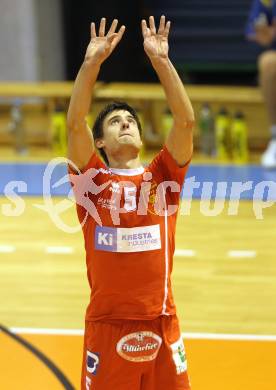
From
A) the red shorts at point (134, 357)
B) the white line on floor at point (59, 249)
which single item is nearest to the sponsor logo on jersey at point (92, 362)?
the red shorts at point (134, 357)

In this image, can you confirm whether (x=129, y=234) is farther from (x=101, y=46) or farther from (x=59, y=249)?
(x=59, y=249)

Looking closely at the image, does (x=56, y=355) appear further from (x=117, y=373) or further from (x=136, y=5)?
(x=136, y=5)

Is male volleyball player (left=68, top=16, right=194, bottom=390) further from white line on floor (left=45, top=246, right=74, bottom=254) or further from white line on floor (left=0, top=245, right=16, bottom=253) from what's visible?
white line on floor (left=0, top=245, right=16, bottom=253)

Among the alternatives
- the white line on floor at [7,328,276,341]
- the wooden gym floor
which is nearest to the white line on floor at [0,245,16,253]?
the wooden gym floor

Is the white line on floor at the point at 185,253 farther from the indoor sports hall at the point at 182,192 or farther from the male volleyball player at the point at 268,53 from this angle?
the male volleyball player at the point at 268,53

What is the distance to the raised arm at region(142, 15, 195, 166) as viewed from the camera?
3.92 m

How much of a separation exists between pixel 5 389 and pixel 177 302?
1.67 meters

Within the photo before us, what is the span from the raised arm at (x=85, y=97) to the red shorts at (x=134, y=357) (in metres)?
0.72

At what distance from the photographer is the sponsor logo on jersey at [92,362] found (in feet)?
12.7

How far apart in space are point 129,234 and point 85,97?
595 millimetres

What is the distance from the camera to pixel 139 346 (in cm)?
381

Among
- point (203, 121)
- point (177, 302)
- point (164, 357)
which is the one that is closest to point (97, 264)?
point (164, 357)

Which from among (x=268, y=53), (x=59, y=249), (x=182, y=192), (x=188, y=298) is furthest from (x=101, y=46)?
(x=268, y=53)

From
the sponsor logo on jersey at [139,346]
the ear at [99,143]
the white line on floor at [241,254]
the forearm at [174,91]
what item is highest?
the forearm at [174,91]
